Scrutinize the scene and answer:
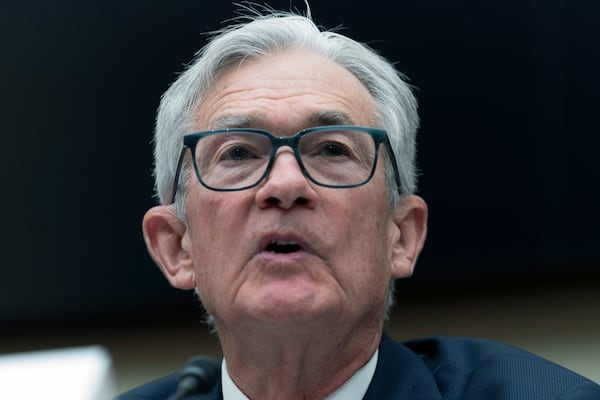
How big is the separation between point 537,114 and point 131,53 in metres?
1.51

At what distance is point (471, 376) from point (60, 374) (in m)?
1.25

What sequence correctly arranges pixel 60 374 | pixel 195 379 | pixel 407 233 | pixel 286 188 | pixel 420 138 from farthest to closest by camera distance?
Result: 1. pixel 420 138
2. pixel 407 233
3. pixel 286 188
4. pixel 195 379
5. pixel 60 374

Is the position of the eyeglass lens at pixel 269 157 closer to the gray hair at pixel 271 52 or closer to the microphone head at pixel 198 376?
the gray hair at pixel 271 52

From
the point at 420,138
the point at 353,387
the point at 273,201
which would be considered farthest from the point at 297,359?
the point at 420,138

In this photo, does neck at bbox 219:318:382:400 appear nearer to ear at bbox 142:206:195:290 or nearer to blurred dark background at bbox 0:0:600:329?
ear at bbox 142:206:195:290

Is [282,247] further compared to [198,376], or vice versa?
[282,247]

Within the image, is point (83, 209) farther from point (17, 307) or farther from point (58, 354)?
point (58, 354)

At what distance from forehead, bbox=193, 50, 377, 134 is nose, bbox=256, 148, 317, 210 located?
0.12m

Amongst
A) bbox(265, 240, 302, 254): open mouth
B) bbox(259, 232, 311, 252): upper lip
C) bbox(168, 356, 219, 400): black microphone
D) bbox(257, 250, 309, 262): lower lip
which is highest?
bbox(259, 232, 311, 252): upper lip

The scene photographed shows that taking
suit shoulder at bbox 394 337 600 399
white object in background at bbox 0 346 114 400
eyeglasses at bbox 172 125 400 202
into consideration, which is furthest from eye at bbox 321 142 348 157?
white object in background at bbox 0 346 114 400

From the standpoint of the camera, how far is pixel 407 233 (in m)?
2.32

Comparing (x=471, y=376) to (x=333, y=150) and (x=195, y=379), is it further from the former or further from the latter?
(x=195, y=379)

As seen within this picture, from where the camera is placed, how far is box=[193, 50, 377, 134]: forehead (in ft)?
6.79

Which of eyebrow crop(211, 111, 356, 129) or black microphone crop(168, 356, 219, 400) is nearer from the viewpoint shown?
black microphone crop(168, 356, 219, 400)
